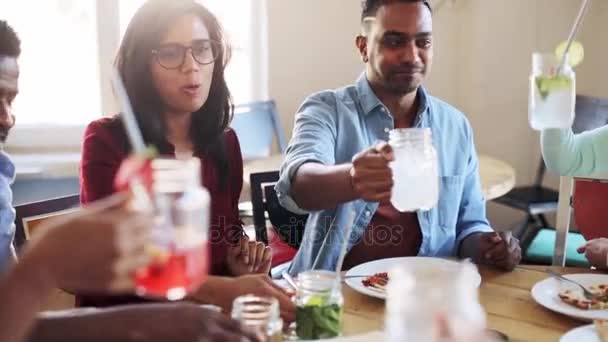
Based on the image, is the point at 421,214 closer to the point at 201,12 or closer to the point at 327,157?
the point at 327,157

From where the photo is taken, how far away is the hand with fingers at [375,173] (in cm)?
134

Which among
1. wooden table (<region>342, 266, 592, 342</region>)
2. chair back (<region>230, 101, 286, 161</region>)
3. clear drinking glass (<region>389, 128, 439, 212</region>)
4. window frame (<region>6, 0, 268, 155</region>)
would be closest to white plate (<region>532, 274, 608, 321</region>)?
wooden table (<region>342, 266, 592, 342</region>)

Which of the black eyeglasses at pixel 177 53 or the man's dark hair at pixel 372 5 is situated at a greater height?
the man's dark hair at pixel 372 5

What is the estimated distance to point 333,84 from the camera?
350 centimetres

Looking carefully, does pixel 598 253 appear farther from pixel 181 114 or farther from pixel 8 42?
pixel 8 42

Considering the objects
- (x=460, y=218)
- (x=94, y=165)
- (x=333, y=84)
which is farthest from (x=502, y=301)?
(x=333, y=84)

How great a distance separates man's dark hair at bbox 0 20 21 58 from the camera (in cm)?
142

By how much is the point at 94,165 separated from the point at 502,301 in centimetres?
89

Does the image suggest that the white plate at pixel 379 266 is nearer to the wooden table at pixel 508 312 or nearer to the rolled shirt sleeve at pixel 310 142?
the wooden table at pixel 508 312

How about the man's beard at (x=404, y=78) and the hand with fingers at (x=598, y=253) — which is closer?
the hand with fingers at (x=598, y=253)

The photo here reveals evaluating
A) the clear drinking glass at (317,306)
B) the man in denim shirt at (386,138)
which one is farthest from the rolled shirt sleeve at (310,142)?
the clear drinking glass at (317,306)

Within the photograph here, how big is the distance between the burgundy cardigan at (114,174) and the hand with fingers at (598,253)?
2.66 feet

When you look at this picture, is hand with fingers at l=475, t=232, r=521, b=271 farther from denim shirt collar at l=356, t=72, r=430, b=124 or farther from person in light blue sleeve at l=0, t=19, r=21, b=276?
person in light blue sleeve at l=0, t=19, r=21, b=276

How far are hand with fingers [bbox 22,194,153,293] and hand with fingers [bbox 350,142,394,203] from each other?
647mm
